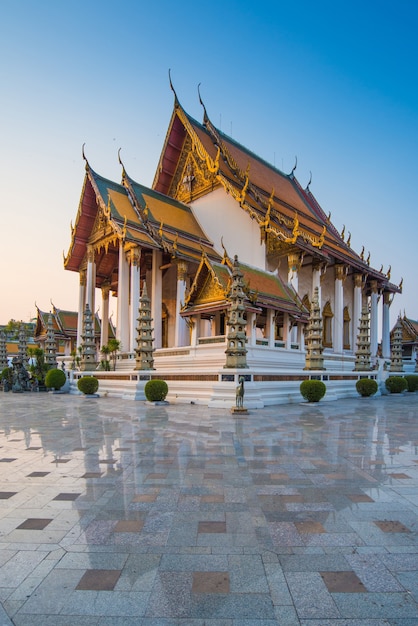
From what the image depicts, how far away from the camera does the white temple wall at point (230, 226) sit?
22167 mm

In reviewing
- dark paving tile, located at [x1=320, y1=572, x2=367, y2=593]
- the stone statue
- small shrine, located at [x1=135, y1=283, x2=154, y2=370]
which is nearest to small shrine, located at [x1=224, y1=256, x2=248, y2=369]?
the stone statue

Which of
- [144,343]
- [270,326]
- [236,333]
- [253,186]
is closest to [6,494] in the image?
[236,333]

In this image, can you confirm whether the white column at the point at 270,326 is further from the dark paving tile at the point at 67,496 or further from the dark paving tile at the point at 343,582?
the dark paving tile at the point at 343,582

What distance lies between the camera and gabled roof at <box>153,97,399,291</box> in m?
21.5

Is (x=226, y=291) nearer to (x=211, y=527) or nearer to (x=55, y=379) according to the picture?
(x=55, y=379)

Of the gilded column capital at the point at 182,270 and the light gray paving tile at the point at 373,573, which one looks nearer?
the light gray paving tile at the point at 373,573

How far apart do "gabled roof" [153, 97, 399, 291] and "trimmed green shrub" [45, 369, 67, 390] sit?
481 inches

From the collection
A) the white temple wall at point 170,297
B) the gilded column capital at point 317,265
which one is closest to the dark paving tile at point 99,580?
the white temple wall at point 170,297

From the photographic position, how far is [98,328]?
1332 inches

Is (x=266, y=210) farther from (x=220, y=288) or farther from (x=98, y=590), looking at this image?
(x=98, y=590)

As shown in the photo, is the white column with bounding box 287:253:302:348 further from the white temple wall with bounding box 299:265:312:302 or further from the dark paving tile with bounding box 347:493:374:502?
the dark paving tile with bounding box 347:493:374:502

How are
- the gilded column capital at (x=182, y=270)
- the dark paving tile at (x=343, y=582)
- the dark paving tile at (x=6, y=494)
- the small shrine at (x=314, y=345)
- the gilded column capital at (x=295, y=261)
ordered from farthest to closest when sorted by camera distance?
the gilded column capital at (x=295, y=261) → the gilded column capital at (x=182, y=270) → the small shrine at (x=314, y=345) → the dark paving tile at (x=6, y=494) → the dark paving tile at (x=343, y=582)

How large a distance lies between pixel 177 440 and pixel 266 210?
1771cm

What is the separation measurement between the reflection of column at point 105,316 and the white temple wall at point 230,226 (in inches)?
338
